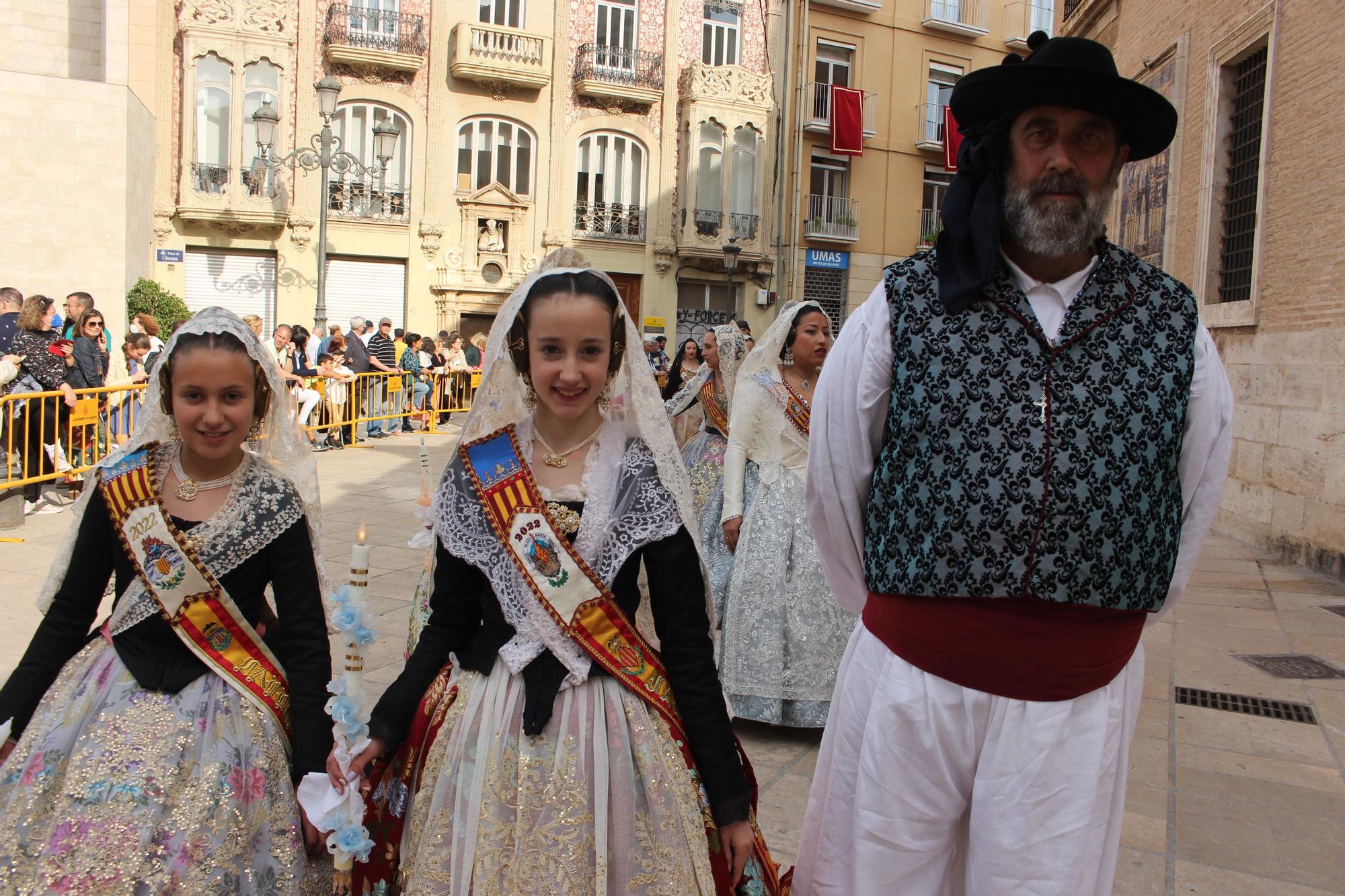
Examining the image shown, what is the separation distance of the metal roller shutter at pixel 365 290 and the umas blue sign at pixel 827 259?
1118 centimetres

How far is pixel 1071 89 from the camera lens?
2027 mm

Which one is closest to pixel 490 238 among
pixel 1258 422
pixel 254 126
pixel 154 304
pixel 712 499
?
pixel 254 126

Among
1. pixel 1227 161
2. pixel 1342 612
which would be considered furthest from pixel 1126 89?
pixel 1227 161

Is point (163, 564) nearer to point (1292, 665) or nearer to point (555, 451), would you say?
point (555, 451)

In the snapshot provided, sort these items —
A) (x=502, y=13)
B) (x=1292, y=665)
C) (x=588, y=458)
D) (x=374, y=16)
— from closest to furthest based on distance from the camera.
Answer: (x=588, y=458), (x=1292, y=665), (x=374, y=16), (x=502, y=13)

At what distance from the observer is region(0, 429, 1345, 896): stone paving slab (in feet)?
11.7

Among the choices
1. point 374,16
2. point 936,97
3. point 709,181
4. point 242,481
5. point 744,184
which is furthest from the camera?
point 936,97

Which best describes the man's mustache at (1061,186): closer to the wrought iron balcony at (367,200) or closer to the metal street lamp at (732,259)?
the metal street lamp at (732,259)

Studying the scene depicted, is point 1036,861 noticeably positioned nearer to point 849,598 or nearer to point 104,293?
point 849,598

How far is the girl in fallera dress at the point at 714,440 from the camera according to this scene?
521 cm

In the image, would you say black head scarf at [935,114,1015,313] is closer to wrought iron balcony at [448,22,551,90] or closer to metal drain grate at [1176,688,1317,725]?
metal drain grate at [1176,688,1317,725]

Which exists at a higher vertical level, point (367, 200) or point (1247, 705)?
point (367, 200)

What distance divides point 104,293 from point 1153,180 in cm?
1492

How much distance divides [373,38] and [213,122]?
13.7 ft
